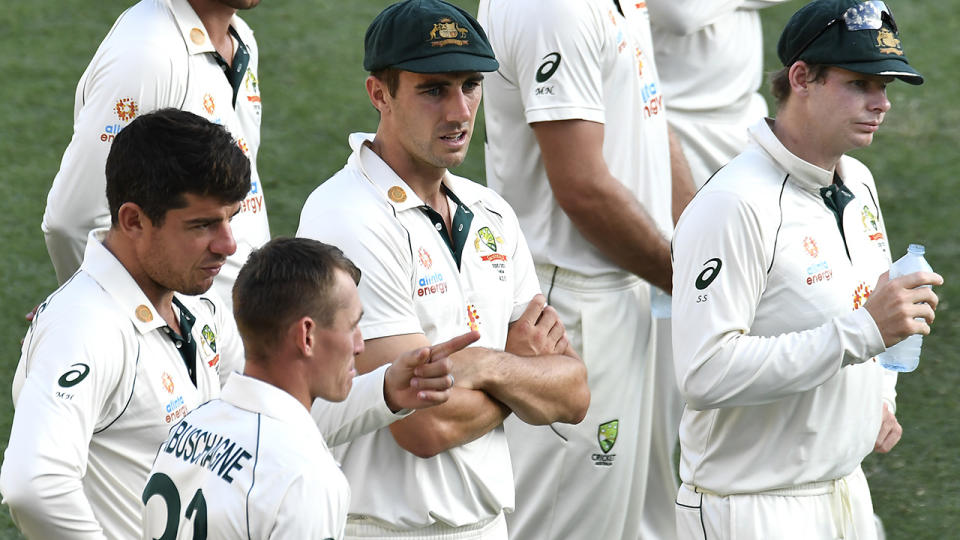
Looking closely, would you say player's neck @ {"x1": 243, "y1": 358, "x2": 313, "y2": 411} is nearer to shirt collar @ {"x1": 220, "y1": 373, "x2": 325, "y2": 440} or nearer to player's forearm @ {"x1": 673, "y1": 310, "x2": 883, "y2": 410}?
shirt collar @ {"x1": 220, "y1": 373, "x2": 325, "y2": 440}

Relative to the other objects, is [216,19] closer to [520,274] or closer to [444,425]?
[520,274]

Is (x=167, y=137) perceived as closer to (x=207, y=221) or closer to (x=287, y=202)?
(x=207, y=221)

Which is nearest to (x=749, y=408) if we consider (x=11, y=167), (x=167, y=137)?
(x=167, y=137)

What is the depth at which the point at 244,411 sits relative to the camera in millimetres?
2816

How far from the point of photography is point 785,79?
3.97 metres

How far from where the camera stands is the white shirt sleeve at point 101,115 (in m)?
4.12

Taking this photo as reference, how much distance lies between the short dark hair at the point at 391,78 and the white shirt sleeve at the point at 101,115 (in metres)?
0.69

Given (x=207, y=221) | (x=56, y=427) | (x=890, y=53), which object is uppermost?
(x=890, y=53)

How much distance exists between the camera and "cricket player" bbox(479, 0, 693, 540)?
15.1 ft

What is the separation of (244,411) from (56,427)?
0.42 metres

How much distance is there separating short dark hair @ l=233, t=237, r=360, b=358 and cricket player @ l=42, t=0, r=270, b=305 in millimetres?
1282

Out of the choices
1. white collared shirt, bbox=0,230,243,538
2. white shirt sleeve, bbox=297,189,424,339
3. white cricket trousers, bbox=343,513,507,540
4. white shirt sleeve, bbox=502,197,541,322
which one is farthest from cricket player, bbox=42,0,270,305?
white cricket trousers, bbox=343,513,507,540

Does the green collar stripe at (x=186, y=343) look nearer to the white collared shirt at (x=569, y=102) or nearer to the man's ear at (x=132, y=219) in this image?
the man's ear at (x=132, y=219)

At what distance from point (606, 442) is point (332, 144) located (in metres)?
4.51
